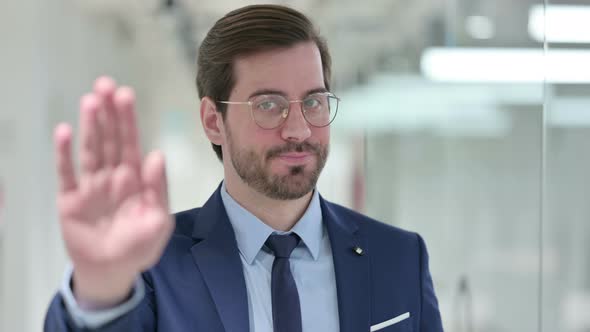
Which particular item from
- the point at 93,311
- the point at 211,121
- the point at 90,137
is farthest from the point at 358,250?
the point at 90,137

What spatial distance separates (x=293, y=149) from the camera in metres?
1.87

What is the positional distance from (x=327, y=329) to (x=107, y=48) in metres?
5.75

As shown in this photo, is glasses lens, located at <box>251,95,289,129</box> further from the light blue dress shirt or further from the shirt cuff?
the shirt cuff

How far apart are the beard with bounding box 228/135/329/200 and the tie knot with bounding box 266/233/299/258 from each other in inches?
4.7

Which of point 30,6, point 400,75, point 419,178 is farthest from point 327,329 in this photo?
point 30,6

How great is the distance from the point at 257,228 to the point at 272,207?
0.07 meters

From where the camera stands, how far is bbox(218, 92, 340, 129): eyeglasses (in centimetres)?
190

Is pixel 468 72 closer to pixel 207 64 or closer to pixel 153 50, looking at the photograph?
pixel 207 64

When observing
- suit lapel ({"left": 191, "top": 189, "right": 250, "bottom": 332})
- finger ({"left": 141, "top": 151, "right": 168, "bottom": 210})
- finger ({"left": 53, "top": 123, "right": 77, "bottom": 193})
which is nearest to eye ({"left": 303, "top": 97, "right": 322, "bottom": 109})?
suit lapel ({"left": 191, "top": 189, "right": 250, "bottom": 332})

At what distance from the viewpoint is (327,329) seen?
193 cm

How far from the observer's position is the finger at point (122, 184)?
1.35 meters

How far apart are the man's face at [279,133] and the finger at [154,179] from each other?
21.5 inches

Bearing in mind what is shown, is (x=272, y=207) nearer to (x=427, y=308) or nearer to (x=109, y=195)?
(x=427, y=308)

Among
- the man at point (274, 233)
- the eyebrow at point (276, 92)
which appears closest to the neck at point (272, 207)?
the man at point (274, 233)
